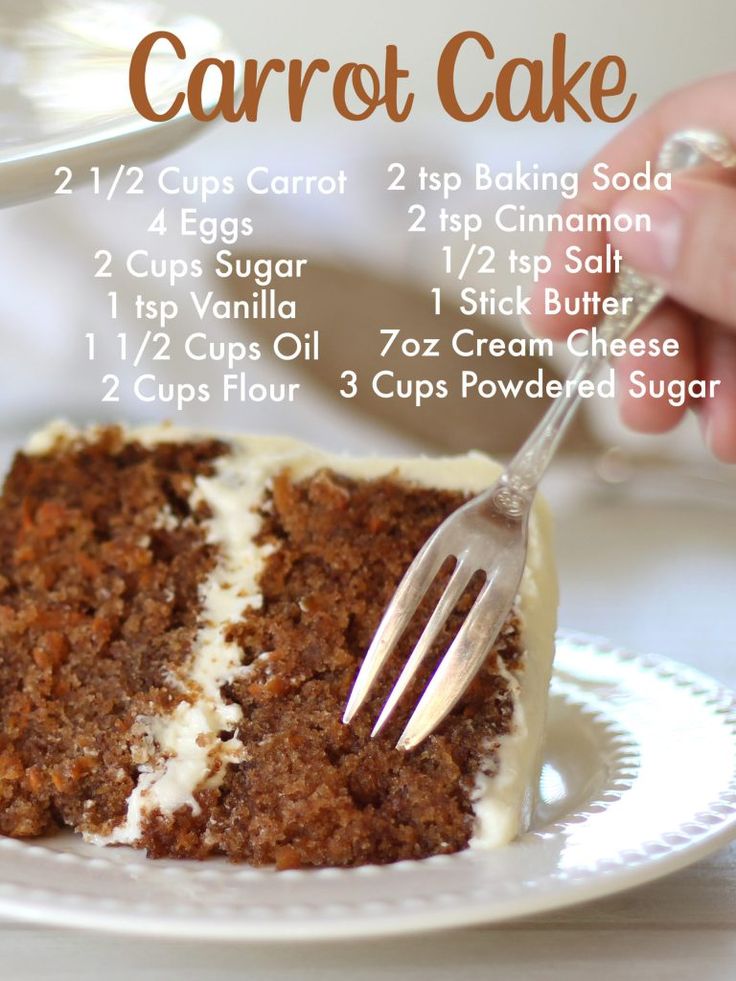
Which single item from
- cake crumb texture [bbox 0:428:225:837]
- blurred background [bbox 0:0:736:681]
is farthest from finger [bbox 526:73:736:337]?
blurred background [bbox 0:0:736:681]

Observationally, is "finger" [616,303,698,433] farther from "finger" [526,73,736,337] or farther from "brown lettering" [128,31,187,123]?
"brown lettering" [128,31,187,123]

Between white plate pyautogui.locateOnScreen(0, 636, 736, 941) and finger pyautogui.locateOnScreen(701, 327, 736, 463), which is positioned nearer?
white plate pyautogui.locateOnScreen(0, 636, 736, 941)

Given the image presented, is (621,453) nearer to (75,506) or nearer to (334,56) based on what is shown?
(334,56)

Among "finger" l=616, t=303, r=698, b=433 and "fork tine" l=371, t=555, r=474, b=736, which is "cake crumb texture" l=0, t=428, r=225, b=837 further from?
"finger" l=616, t=303, r=698, b=433

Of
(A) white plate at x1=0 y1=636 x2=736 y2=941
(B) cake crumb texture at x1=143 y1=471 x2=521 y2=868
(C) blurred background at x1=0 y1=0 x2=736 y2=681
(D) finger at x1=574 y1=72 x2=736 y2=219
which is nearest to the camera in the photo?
(A) white plate at x1=0 y1=636 x2=736 y2=941

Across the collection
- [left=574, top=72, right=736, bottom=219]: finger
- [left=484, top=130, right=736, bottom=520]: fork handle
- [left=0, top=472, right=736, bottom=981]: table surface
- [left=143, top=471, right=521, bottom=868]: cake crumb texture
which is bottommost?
[left=0, top=472, right=736, bottom=981]: table surface

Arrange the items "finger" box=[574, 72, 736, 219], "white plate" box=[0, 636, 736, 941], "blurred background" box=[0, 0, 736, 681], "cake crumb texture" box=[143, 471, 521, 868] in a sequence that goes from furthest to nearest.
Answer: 1. "blurred background" box=[0, 0, 736, 681]
2. "finger" box=[574, 72, 736, 219]
3. "cake crumb texture" box=[143, 471, 521, 868]
4. "white plate" box=[0, 636, 736, 941]

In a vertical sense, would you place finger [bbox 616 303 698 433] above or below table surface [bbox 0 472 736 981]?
above

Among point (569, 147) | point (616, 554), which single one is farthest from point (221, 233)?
point (616, 554)

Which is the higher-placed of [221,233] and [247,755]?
[221,233]
